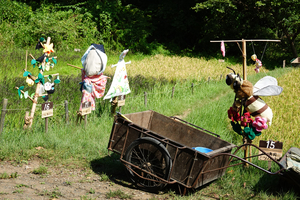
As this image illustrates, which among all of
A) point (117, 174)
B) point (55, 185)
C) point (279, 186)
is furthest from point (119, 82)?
point (279, 186)

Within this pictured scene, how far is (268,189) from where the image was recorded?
4.52m

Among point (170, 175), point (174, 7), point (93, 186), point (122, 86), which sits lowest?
point (93, 186)

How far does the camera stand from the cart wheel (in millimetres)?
4199

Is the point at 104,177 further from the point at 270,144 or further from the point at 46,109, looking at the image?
the point at 270,144

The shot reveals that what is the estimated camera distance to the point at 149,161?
4383 millimetres

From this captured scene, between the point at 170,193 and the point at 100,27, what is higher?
the point at 100,27

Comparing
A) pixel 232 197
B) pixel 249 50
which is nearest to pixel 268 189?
pixel 232 197

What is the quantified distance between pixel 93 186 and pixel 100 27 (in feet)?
57.9

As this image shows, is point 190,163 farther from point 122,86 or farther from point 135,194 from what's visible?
point 122,86

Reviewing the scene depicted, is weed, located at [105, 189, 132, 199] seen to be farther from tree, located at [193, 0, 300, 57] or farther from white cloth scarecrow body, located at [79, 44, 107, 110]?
tree, located at [193, 0, 300, 57]

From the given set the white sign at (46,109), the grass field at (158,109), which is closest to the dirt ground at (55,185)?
the grass field at (158,109)

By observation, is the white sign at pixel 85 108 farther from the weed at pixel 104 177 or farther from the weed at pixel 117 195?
the weed at pixel 117 195

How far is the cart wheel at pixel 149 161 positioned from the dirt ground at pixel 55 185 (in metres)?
0.17

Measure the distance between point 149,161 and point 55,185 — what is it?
1375mm
